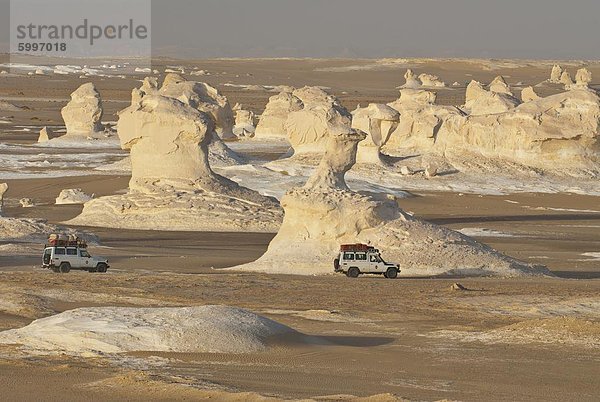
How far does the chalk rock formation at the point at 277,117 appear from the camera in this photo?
207ft

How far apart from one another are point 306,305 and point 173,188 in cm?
1618

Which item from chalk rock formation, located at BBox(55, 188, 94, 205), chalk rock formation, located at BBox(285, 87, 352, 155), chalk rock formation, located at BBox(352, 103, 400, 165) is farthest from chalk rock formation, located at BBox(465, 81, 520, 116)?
chalk rock formation, located at BBox(55, 188, 94, 205)

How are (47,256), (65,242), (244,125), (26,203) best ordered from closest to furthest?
(47,256), (65,242), (26,203), (244,125)

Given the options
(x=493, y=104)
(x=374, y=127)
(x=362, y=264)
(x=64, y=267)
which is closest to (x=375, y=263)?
(x=362, y=264)

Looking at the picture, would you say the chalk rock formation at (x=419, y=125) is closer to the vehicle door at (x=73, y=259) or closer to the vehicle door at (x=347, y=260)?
the vehicle door at (x=347, y=260)

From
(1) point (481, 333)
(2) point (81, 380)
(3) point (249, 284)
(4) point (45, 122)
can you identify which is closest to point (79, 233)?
(3) point (249, 284)

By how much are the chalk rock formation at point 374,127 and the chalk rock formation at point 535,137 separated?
6.63 feet

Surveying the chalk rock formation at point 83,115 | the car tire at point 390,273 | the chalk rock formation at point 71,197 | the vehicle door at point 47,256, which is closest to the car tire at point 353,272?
the car tire at point 390,273

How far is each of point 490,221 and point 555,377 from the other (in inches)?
950

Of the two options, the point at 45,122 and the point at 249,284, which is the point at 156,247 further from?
the point at 45,122

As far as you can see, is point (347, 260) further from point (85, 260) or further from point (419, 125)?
point (419, 125)

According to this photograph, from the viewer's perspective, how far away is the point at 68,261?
25.7 meters

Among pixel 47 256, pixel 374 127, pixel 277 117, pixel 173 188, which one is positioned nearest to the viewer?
pixel 47 256

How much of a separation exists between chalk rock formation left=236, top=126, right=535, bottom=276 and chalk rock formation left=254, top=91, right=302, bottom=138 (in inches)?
1412
